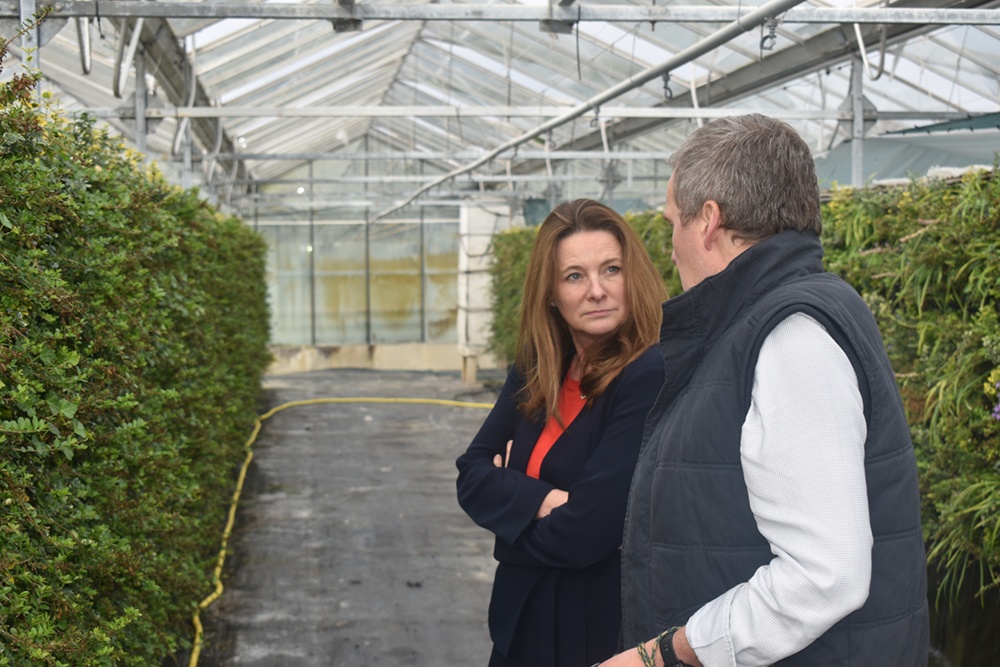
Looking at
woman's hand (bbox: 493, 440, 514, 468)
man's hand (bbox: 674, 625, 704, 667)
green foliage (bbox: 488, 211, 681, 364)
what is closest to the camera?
man's hand (bbox: 674, 625, 704, 667)

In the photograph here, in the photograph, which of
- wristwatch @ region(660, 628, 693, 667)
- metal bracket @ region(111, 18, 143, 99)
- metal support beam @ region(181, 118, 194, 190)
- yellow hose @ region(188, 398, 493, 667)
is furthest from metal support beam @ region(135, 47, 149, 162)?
wristwatch @ region(660, 628, 693, 667)

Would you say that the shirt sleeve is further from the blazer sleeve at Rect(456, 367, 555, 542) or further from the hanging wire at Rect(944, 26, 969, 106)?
the hanging wire at Rect(944, 26, 969, 106)

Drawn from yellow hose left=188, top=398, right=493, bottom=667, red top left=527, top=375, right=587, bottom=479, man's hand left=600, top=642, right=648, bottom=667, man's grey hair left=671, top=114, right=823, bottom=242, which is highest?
man's grey hair left=671, top=114, right=823, bottom=242

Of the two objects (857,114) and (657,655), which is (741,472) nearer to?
(657,655)

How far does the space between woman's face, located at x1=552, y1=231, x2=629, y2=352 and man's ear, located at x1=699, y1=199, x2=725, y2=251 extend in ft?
1.89

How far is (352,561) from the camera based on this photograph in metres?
4.53

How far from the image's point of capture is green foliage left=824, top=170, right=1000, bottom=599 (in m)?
2.58

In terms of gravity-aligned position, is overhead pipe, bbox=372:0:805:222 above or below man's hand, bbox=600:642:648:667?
above

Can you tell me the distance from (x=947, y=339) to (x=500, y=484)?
196 centimetres

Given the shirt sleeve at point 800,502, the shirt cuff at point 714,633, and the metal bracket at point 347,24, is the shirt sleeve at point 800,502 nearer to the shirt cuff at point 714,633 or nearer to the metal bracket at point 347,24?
the shirt cuff at point 714,633

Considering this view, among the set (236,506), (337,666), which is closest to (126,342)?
(337,666)

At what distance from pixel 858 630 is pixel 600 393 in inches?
30.3

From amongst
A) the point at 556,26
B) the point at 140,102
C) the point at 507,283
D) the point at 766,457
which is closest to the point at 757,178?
the point at 766,457

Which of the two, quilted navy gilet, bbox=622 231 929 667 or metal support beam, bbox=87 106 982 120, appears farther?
metal support beam, bbox=87 106 982 120
